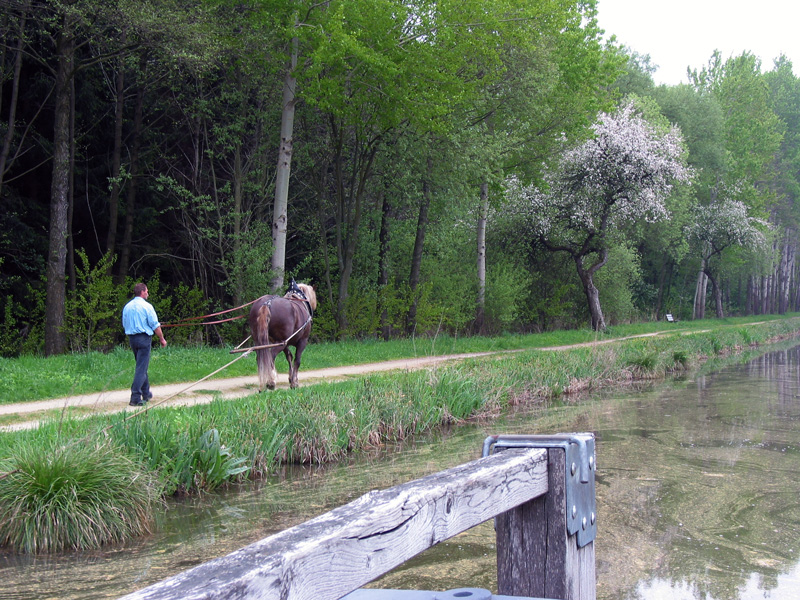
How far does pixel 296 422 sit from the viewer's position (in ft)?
31.5

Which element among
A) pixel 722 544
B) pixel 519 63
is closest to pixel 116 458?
pixel 722 544

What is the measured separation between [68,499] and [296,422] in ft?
11.9

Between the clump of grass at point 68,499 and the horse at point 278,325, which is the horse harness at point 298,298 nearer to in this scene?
the horse at point 278,325

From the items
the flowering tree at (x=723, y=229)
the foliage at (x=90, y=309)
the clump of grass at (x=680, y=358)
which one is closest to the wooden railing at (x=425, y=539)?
the foliage at (x=90, y=309)

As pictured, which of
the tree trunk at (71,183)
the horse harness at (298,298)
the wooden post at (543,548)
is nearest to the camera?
the wooden post at (543,548)

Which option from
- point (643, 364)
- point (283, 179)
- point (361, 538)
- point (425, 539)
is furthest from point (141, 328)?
point (643, 364)

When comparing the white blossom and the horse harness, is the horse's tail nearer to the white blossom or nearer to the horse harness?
the horse harness

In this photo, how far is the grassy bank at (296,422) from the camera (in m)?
7.64

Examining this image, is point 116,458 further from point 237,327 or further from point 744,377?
point 744,377

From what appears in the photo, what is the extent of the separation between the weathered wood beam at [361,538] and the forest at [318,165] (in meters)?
15.9

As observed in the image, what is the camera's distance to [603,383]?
59.9ft

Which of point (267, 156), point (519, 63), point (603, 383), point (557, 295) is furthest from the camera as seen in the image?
point (557, 295)

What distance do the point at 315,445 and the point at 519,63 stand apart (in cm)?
1938

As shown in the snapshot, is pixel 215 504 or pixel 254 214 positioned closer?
pixel 215 504
